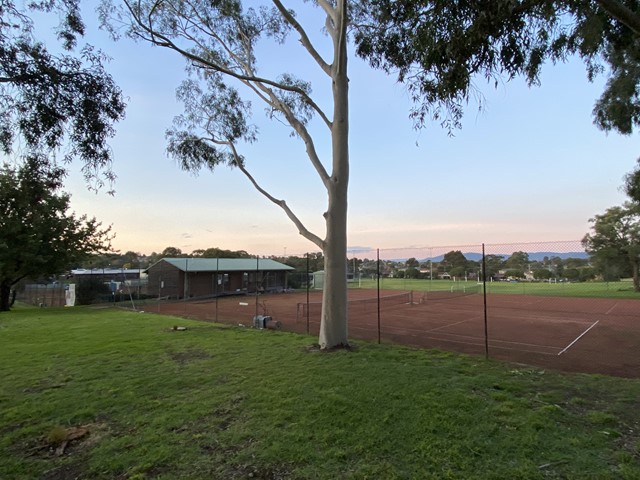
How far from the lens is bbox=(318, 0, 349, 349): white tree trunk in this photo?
9570 millimetres

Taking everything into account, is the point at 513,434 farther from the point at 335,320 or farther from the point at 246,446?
the point at 335,320

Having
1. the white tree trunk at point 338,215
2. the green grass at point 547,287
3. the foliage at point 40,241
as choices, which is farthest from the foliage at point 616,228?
the foliage at point 40,241

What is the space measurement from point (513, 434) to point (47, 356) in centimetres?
1018

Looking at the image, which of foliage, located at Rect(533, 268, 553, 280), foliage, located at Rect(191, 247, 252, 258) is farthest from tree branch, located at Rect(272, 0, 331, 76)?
foliage, located at Rect(191, 247, 252, 258)

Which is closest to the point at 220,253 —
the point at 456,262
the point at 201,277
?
the point at 201,277

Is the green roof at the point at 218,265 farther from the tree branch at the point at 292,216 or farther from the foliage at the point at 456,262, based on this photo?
the tree branch at the point at 292,216

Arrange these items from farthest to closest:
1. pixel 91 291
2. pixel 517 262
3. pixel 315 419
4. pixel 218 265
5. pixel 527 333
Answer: pixel 218 265, pixel 91 291, pixel 517 262, pixel 527 333, pixel 315 419

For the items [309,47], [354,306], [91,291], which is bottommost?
[354,306]

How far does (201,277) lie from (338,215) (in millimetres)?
33059

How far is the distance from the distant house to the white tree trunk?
84.7 feet

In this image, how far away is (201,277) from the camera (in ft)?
131

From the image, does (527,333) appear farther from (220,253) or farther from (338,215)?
(220,253)

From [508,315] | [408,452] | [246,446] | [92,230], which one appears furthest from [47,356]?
[508,315]

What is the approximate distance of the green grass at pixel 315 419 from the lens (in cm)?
384
